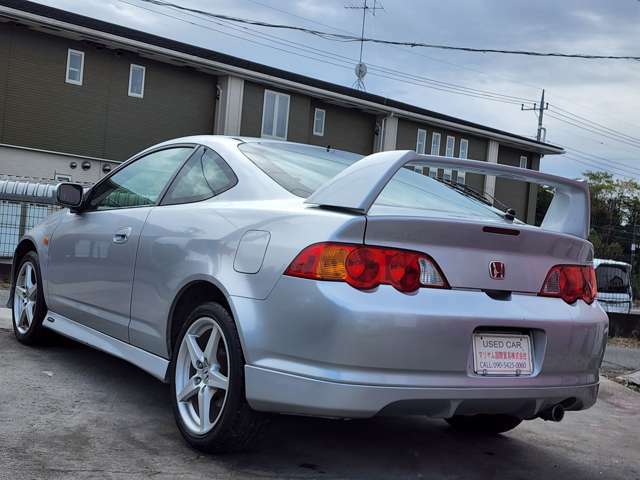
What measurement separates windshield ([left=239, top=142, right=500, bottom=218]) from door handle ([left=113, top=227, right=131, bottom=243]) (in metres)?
0.87

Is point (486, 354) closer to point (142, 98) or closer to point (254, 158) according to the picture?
point (254, 158)

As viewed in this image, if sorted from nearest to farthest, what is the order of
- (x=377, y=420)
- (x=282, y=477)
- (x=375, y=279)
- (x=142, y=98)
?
(x=375, y=279)
(x=282, y=477)
(x=377, y=420)
(x=142, y=98)

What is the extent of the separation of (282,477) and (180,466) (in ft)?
1.47

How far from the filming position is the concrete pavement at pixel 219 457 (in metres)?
3.38

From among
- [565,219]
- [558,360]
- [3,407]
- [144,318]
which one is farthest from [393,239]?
[3,407]

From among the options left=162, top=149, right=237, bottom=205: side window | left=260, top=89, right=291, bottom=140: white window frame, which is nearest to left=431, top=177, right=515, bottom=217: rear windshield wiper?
left=162, top=149, right=237, bottom=205: side window

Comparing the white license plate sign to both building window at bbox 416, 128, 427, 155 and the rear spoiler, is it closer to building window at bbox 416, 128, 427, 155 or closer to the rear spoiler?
the rear spoiler

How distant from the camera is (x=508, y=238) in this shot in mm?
3398

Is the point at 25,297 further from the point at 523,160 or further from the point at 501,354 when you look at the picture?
the point at 523,160

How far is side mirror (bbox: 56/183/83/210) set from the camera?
16.9 ft

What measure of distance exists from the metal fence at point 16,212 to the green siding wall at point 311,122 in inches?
529

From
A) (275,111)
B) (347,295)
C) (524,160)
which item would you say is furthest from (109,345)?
(524,160)

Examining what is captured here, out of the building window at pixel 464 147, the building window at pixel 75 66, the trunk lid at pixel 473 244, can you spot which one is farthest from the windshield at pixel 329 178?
the building window at pixel 464 147

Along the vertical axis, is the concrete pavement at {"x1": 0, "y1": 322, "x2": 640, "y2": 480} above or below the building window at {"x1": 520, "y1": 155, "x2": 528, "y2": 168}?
below
